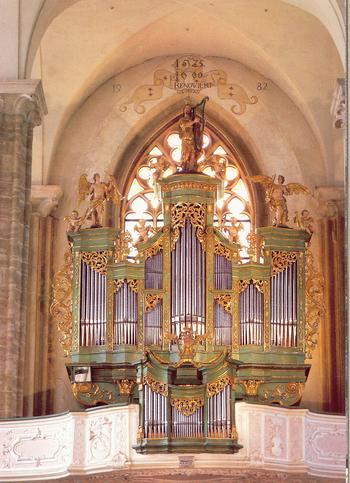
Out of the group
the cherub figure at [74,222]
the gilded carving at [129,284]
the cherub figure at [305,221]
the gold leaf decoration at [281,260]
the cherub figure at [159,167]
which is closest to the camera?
the gilded carving at [129,284]

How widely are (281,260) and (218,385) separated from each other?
12.4ft

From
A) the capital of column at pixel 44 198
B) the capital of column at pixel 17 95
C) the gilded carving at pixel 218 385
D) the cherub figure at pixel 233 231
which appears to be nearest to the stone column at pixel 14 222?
the capital of column at pixel 17 95

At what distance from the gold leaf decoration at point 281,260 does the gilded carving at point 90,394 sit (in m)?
3.81

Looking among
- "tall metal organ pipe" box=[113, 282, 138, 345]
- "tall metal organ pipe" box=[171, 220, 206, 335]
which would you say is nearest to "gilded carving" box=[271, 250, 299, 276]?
Result: "tall metal organ pipe" box=[171, 220, 206, 335]

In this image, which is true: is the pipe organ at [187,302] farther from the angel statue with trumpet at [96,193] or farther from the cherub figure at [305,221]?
the angel statue with trumpet at [96,193]

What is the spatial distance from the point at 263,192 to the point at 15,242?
25.3ft

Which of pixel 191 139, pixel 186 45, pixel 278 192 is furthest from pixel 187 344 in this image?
pixel 186 45

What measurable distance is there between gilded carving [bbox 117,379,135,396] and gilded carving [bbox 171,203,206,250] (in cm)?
260

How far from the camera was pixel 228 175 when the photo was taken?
3184 cm

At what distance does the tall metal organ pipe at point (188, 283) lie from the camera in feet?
88.5

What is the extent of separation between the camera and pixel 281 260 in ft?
91.4

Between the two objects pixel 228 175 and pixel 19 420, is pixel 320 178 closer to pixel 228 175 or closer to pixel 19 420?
pixel 228 175

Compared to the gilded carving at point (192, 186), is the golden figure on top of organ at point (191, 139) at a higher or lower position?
higher

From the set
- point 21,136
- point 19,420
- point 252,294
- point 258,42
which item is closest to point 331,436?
point 252,294
